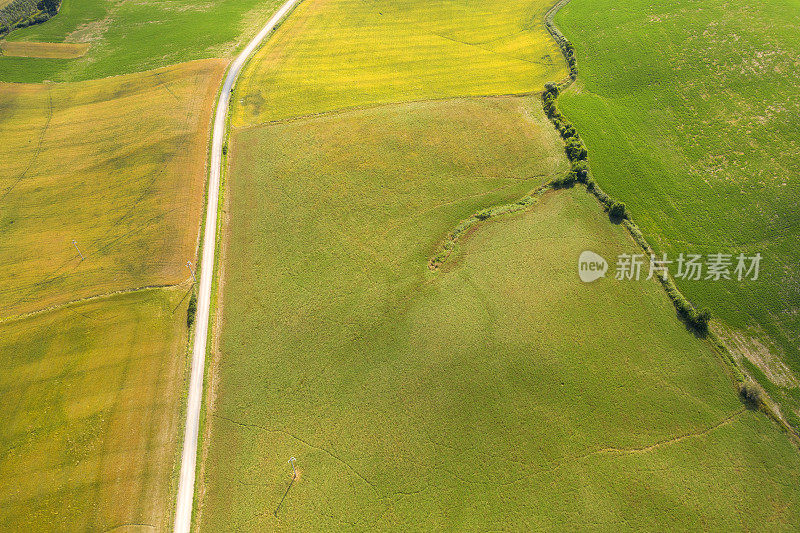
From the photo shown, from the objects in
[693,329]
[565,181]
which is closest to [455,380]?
[693,329]

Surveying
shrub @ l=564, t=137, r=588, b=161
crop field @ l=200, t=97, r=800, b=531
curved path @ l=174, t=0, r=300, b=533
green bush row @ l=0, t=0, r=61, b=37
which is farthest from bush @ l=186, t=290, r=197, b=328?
green bush row @ l=0, t=0, r=61, b=37

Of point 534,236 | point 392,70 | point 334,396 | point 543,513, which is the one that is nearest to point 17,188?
point 334,396

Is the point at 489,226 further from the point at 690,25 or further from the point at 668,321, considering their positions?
the point at 690,25

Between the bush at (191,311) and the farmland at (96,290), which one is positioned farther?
the bush at (191,311)

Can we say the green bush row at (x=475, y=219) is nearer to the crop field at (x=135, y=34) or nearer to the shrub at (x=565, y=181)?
the shrub at (x=565, y=181)

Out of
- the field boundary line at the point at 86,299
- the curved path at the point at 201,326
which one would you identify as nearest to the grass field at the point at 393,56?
the curved path at the point at 201,326
